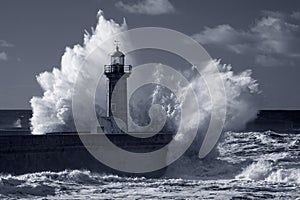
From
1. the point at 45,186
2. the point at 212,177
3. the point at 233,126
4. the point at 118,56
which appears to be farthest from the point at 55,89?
the point at 45,186

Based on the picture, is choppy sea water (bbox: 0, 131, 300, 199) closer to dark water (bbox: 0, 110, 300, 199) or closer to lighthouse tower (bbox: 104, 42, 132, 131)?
dark water (bbox: 0, 110, 300, 199)

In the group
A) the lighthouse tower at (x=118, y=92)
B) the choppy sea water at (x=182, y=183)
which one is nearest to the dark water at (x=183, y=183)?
the choppy sea water at (x=182, y=183)

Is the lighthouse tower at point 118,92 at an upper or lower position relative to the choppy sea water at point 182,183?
upper

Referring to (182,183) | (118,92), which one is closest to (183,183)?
(182,183)

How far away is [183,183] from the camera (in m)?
18.2

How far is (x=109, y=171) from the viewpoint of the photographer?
786 inches

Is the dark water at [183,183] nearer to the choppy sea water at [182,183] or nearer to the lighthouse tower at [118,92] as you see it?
the choppy sea water at [182,183]

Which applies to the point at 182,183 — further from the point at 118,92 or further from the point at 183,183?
the point at 118,92

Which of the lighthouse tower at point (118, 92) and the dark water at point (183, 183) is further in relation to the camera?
the lighthouse tower at point (118, 92)

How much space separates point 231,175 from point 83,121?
9.19 metres

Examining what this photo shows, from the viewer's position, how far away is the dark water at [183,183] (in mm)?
15453

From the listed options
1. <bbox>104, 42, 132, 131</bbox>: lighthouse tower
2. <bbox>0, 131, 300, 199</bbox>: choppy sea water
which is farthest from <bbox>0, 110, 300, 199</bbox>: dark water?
<bbox>104, 42, 132, 131</bbox>: lighthouse tower

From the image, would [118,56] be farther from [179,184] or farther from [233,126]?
[179,184]

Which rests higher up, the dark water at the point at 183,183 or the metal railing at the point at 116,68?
the metal railing at the point at 116,68
